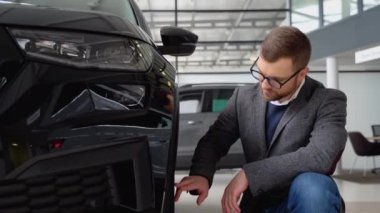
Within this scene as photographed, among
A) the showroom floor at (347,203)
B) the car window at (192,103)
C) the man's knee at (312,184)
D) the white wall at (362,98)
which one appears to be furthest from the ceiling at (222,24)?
the man's knee at (312,184)

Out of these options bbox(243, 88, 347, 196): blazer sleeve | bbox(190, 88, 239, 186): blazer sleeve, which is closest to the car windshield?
bbox(190, 88, 239, 186): blazer sleeve

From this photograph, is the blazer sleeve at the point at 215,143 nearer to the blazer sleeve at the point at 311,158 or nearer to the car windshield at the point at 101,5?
the blazer sleeve at the point at 311,158

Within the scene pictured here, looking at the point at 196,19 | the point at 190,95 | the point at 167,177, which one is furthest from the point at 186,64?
the point at 167,177

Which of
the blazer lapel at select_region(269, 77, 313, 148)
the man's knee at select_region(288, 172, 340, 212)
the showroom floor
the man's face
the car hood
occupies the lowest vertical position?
the showroom floor

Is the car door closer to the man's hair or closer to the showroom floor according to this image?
the showroom floor

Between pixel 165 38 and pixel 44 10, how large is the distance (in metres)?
0.79

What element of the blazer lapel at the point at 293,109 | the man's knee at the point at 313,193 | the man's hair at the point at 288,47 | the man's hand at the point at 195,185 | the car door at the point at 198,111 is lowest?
the car door at the point at 198,111

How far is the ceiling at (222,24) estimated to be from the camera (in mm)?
11070

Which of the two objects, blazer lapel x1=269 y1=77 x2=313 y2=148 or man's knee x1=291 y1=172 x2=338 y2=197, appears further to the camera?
blazer lapel x1=269 y1=77 x2=313 y2=148

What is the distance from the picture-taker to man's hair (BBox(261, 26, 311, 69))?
1341mm

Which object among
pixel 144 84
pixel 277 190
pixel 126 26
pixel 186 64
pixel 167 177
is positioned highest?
pixel 126 26

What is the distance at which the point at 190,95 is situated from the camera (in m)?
5.95

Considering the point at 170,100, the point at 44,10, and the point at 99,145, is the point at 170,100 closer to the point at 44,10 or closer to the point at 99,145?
the point at 99,145

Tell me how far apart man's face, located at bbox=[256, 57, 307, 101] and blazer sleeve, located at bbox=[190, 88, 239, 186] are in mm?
194
